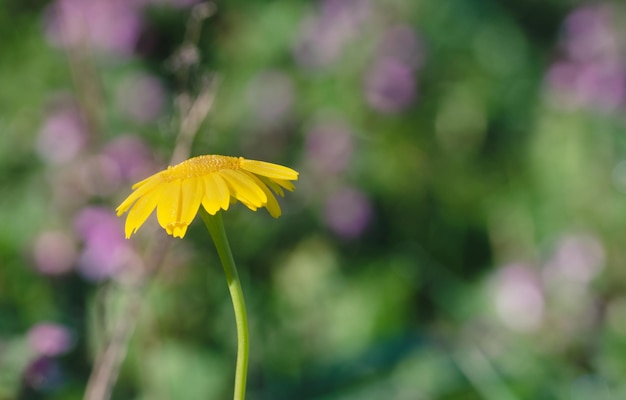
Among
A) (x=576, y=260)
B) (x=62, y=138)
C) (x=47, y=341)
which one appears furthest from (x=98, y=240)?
(x=576, y=260)

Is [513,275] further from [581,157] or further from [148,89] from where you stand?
[148,89]

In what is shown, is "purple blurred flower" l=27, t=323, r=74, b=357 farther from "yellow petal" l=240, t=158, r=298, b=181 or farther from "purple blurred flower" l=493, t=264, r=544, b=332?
"purple blurred flower" l=493, t=264, r=544, b=332

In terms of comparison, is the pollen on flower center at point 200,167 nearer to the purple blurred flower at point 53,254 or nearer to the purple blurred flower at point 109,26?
the purple blurred flower at point 53,254

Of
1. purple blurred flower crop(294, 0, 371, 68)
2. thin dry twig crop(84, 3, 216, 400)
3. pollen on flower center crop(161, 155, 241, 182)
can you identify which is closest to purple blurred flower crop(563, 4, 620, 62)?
purple blurred flower crop(294, 0, 371, 68)

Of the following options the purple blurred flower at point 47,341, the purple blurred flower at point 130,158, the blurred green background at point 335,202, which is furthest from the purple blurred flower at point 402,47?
the purple blurred flower at point 47,341

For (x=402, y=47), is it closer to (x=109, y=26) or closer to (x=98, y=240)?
(x=109, y=26)

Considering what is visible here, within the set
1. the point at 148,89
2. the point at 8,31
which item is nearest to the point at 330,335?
the point at 148,89
